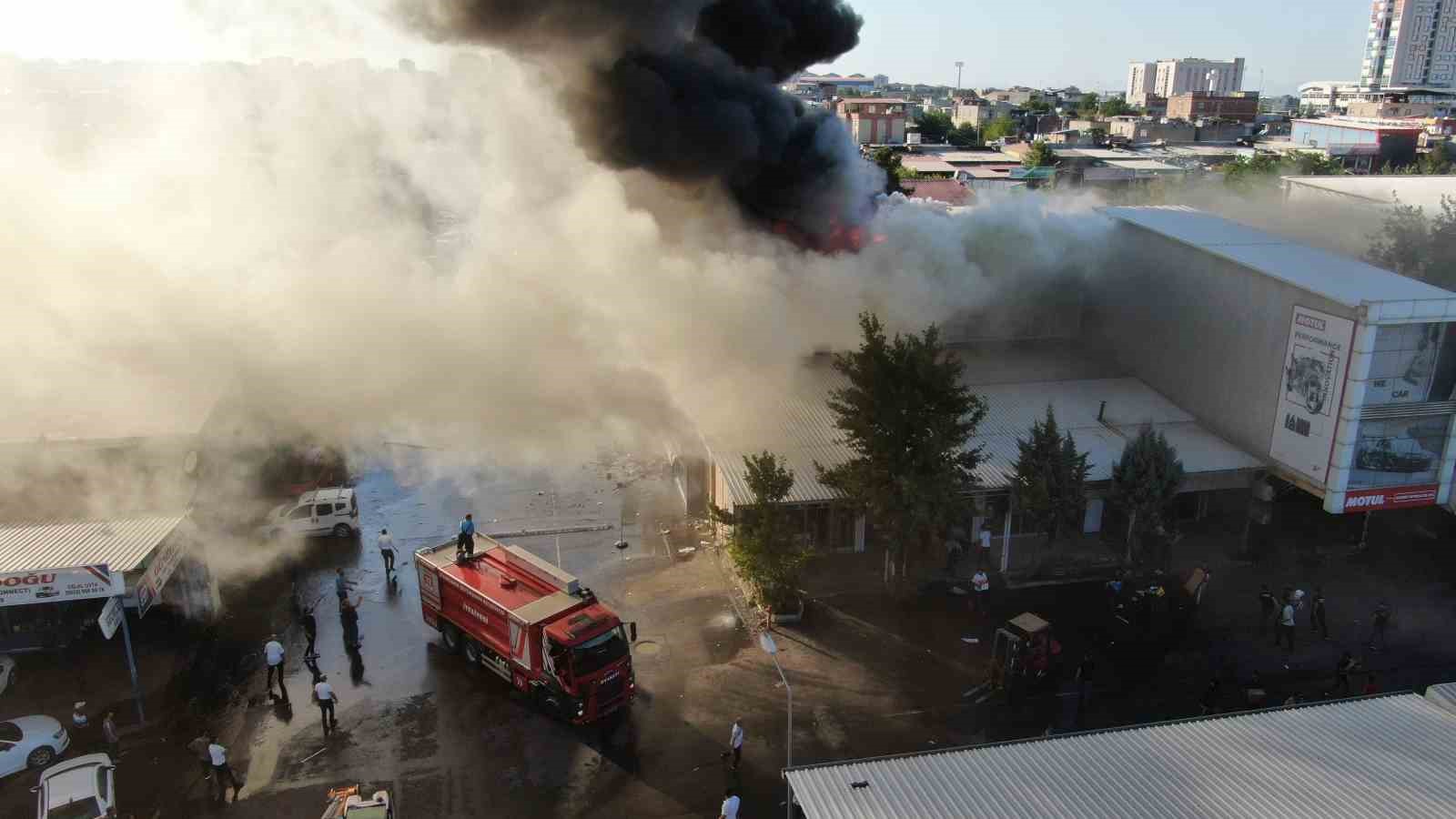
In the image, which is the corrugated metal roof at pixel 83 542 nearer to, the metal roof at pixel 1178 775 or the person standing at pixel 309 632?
the person standing at pixel 309 632

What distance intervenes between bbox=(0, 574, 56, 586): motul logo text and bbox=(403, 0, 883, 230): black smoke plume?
11087mm

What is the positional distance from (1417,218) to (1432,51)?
162 meters

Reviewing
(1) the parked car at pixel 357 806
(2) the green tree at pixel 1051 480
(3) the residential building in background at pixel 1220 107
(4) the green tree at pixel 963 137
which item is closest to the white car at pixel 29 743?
(1) the parked car at pixel 357 806

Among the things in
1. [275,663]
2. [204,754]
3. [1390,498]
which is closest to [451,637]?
[275,663]

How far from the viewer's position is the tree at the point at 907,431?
14.4 meters

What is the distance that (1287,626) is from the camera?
14.2 meters

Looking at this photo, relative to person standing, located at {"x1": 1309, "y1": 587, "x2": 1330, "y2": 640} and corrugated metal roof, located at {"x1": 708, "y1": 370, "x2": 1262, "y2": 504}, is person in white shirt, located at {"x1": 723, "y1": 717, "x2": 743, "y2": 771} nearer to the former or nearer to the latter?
corrugated metal roof, located at {"x1": 708, "y1": 370, "x2": 1262, "y2": 504}

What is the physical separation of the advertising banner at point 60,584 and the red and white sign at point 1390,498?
1787 centimetres

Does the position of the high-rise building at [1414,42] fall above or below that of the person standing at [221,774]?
above

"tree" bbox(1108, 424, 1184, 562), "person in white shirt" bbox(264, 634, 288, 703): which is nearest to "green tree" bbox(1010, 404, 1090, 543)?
"tree" bbox(1108, 424, 1184, 562)

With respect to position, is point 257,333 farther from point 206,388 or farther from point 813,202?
point 813,202

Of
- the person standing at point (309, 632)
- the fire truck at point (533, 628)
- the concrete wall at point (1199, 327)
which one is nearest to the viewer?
the fire truck at point (533, 628)

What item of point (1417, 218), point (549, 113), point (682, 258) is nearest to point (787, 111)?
point (682, 258)

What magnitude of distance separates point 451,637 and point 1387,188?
3555 centimetres
